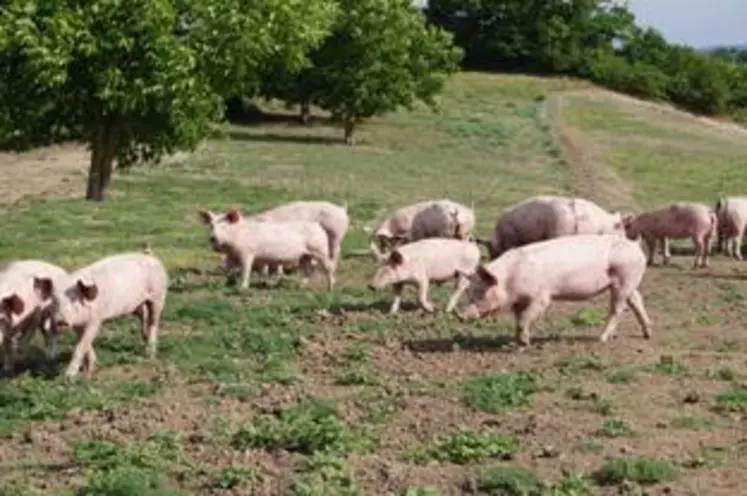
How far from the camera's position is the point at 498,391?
11344 mm

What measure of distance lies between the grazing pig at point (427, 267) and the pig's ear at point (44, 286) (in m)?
4.18

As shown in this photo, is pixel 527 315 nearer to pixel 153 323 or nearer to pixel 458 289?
pixel 458 289

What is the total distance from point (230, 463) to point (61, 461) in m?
1.29

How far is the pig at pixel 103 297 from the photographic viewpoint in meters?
12.2

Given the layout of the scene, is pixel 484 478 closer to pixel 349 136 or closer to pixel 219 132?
pixel 219 132

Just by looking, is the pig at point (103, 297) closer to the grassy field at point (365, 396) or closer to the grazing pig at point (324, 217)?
the grassy field at point (365, 396)

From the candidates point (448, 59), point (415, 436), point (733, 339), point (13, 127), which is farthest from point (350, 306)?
point (448, 59)

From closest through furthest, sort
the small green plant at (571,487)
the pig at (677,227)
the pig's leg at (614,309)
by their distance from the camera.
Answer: the small green plant at (571,487) → the pig's leg at (614,309) → the pig at (677,227)

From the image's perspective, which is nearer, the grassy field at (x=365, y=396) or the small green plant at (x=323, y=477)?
the small green plant at (x=323, y=477)

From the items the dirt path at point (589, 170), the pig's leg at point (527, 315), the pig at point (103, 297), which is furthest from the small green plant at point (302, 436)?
the dirt path at point (589, 170)

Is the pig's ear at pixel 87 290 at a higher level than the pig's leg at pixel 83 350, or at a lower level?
higher

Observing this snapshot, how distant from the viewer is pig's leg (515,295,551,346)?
1328 cm

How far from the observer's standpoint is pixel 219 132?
30562 millimetres

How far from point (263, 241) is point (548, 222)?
4229 mm
